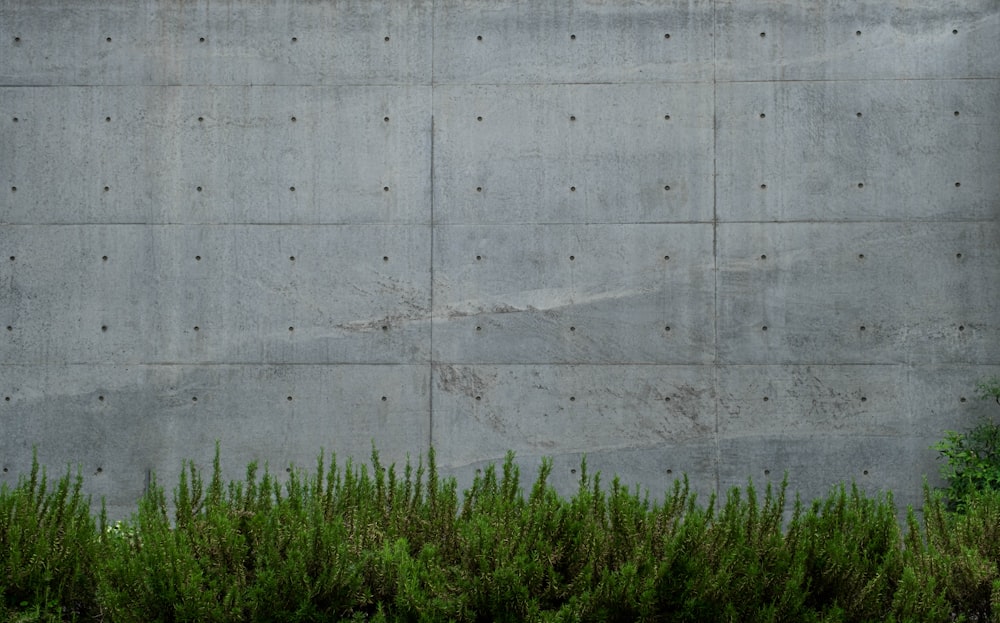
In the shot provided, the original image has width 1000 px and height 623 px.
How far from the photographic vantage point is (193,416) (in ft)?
23.6

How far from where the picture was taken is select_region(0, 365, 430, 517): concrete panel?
281 inches

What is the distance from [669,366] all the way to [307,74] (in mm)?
3388

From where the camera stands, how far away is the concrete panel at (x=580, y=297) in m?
7.17

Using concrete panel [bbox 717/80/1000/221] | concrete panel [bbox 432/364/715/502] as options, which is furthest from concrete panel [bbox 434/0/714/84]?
concrete panel [bbox 432/364/715/502]

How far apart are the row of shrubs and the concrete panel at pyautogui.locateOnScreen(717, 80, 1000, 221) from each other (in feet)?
13.3

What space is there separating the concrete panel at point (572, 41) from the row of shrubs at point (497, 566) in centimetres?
449

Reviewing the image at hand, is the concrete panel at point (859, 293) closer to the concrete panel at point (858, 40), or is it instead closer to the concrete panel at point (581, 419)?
the concrete panel at point (581, 419)

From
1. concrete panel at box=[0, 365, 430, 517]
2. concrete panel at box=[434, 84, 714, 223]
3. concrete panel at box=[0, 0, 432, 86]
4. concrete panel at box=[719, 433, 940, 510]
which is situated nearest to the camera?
concrete panel at box=[719, 433, 940, 510]

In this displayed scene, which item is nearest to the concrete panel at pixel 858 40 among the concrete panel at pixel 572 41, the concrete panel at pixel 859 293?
the concrete panel at pixel 572 41

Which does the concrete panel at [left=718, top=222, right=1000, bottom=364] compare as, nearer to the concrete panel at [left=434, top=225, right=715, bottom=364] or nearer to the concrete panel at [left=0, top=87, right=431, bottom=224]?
the concrete panel at [left=434, top=225, right=715, bottom=364]

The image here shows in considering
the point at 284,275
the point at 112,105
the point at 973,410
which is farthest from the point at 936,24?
the point at 112,105

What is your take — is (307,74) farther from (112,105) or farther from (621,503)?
(621,503)

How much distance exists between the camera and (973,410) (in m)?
7.07

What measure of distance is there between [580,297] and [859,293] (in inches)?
78.1
